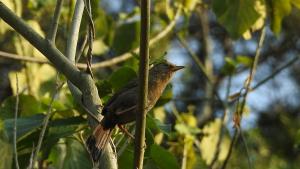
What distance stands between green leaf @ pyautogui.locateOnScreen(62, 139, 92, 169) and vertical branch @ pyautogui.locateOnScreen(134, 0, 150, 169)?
2.85 feet

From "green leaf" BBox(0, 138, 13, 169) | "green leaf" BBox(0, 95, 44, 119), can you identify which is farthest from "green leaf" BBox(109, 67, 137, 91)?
"green leaf" BBox(0, 138, 13, 169)

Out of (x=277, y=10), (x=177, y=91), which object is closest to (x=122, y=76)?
(x=277, y=10)

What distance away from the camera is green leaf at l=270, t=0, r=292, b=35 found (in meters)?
3.94

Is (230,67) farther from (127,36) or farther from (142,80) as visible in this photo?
(142,80)

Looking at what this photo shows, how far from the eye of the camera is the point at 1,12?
267 cm

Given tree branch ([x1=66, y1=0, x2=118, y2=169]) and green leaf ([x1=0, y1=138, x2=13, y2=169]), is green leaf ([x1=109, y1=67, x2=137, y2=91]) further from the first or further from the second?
green leaf ([x1=0, y1=138, x2=13, y2=169])

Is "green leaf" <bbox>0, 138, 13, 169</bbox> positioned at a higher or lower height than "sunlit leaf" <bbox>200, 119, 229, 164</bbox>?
lower

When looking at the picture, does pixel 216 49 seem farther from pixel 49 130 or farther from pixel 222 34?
pixel 49 130

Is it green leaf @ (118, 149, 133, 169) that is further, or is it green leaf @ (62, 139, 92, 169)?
green leaf @ (62, 139, 92, 169)

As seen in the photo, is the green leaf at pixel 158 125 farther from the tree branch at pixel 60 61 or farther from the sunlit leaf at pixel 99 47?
the sunlit leaf at pixel 99 47

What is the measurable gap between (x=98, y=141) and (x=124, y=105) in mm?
331

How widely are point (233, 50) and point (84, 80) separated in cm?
762

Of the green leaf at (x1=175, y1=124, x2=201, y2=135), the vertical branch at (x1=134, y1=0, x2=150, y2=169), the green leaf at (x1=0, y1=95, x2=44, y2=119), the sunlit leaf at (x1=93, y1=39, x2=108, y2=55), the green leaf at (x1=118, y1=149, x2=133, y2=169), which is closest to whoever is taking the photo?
the vertical branch at (x1=134, y1=0, x2=150, y2=169)

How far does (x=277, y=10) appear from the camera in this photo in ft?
13.2
